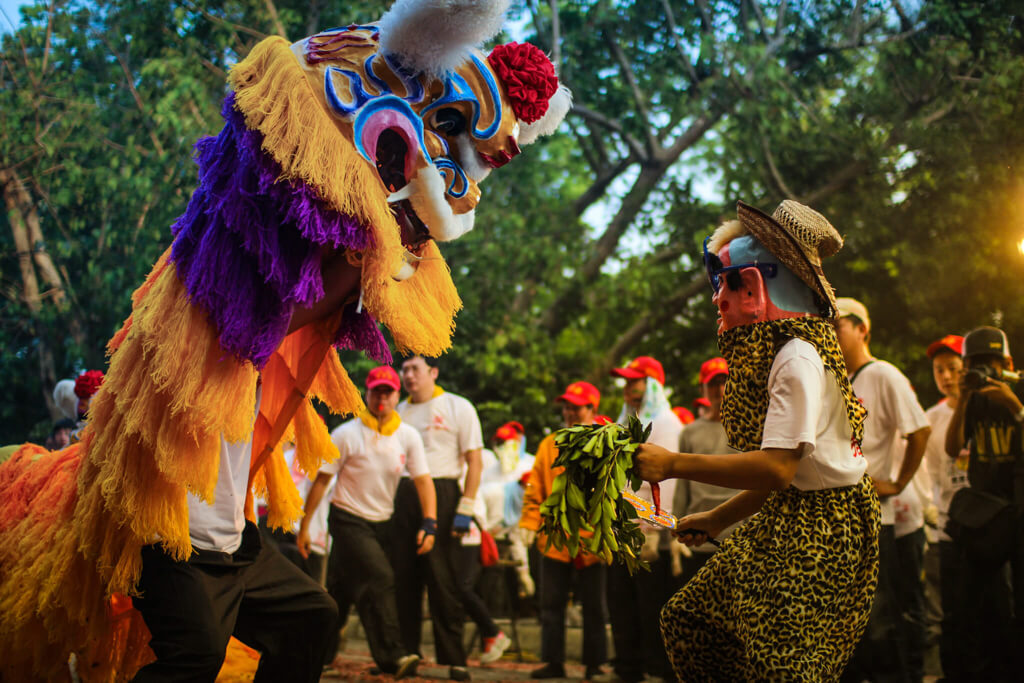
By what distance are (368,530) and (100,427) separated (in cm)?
435

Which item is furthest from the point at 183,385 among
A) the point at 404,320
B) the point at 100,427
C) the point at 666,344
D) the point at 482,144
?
the point at 666,344

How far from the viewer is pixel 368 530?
270 inches

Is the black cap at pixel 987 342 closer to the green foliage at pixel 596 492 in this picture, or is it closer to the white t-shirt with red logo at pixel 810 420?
the white t-shirt with red logo at pixel 810 420

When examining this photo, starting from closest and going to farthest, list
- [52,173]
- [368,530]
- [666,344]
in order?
[368,530], [52,173], [666,344]

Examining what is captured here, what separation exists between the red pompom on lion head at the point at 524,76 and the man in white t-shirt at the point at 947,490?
4200 mm

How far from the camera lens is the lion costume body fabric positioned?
2.45 m

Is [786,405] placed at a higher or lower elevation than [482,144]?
lower

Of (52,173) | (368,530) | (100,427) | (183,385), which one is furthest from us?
(52,173)

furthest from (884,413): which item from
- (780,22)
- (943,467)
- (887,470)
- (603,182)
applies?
(603,182)

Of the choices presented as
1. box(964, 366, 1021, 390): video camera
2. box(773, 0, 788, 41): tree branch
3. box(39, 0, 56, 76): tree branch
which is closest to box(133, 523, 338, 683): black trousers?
box(964, 366, 1021, 390): video camera

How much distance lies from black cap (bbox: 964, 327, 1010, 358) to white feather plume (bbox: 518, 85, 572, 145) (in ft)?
12.0

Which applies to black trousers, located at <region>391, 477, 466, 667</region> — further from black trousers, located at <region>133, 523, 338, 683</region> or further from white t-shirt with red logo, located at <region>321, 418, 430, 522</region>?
black trousers, located at <region>133, 523, 338, 683</region>

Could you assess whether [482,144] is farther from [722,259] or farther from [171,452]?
[171,452]

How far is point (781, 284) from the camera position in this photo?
9.96 feet
